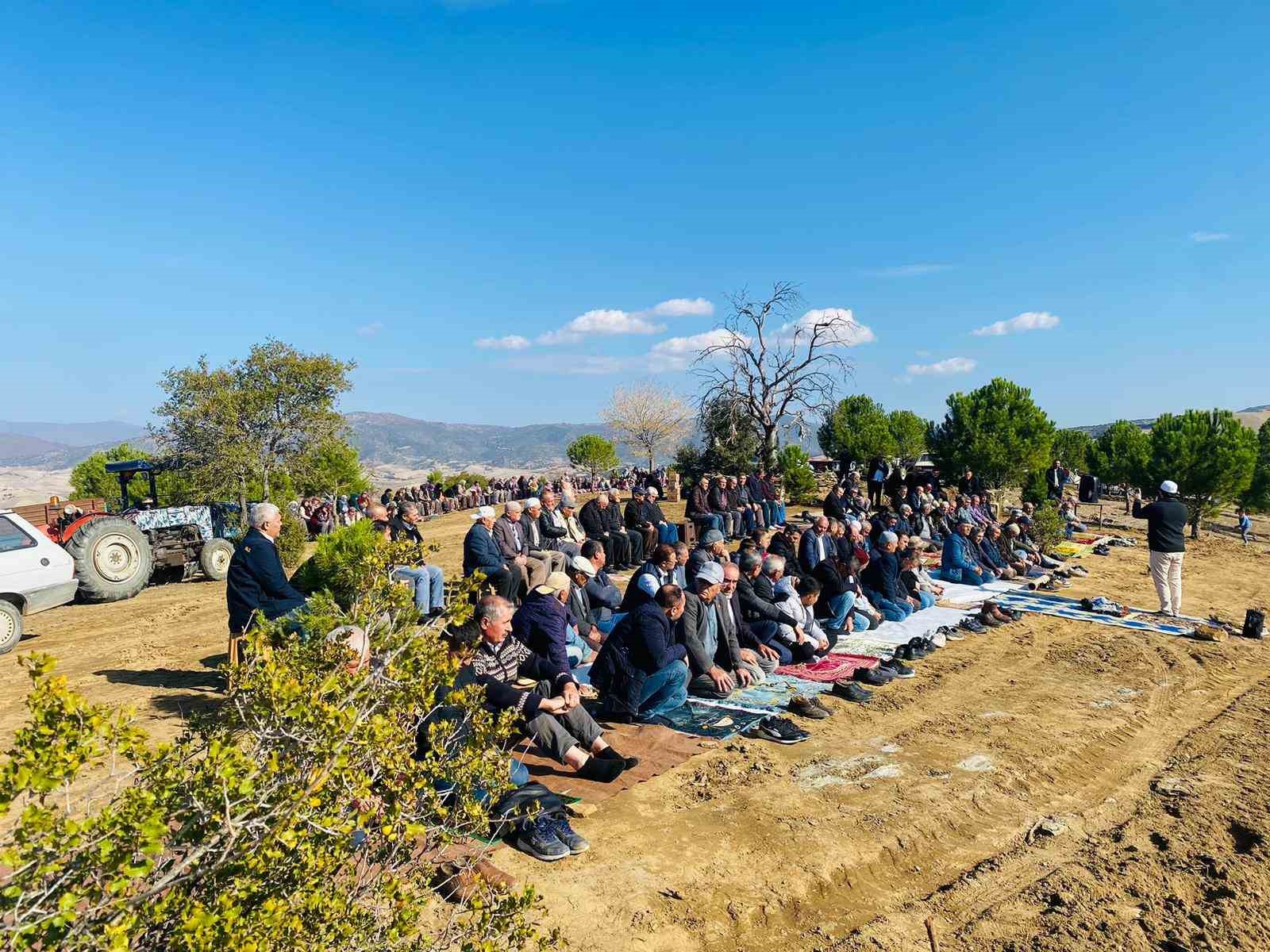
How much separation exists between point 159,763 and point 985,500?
58.9 ft

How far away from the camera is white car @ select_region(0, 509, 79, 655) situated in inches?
328

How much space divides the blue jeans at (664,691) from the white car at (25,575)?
7286 mm

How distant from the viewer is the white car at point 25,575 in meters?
8.34

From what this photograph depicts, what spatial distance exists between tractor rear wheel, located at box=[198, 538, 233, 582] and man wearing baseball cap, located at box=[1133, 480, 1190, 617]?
1444 centimetres

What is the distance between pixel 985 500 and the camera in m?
17.3

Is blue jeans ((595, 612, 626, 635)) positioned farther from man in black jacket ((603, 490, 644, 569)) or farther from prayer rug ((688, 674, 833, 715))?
man in black jacket ((603, 490, 644, 569))

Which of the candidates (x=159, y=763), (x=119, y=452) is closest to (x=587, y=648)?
(x=159, y=763)

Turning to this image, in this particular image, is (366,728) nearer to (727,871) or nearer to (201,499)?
(727,871)

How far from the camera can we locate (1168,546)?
9547mm

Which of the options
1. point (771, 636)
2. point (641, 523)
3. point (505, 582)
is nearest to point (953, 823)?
point (771, 636)

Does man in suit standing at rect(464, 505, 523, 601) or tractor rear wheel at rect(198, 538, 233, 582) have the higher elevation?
man in suit standing at rect(464, 505, 523, 601)

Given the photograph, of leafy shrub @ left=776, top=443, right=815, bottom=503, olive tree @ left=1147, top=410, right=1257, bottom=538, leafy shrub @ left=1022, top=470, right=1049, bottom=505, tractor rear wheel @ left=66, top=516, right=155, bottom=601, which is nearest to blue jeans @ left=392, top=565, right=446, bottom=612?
tractor rear wheel @ left=66, top=516, right=155, bottom=601

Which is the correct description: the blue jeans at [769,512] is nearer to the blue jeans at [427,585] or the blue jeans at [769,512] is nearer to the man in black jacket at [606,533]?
the man in black jacket at [606,533]

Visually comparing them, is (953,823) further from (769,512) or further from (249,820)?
(769,512)
